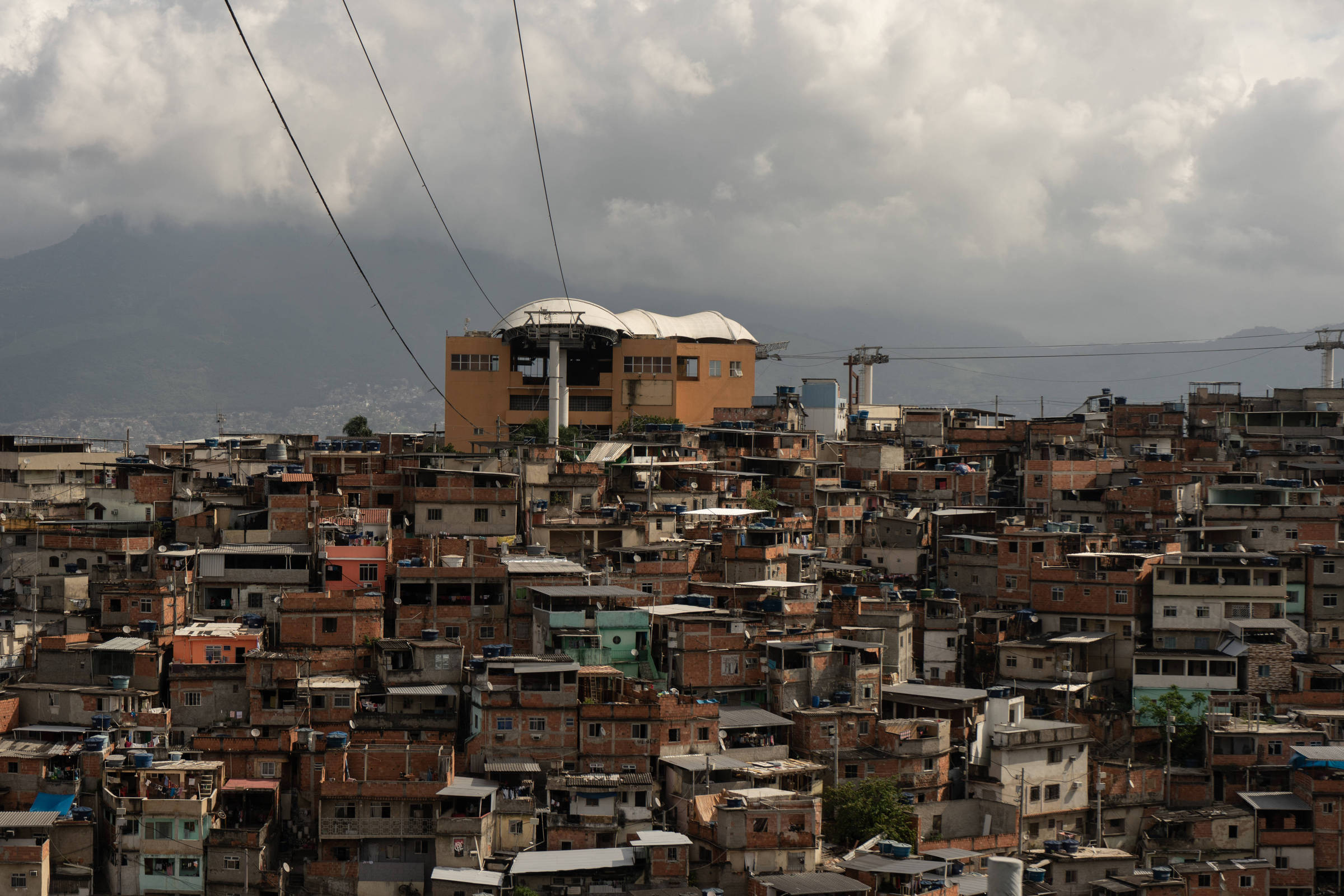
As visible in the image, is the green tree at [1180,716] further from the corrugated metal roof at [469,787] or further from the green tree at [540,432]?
the green tree at [540,432]

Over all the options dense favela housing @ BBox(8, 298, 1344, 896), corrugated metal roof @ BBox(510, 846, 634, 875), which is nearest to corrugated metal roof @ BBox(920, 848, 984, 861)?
dense favela housing @ BBox(8, 298, 1344, 896)

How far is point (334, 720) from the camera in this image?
31203mm

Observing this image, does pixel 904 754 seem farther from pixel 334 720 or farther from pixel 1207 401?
pixel 1207 401

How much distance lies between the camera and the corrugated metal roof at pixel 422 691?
105 feet

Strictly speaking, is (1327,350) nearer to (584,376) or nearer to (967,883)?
(584,376)

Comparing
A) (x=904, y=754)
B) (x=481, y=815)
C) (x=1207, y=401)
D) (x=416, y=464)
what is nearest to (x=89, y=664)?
(x=481, y=815)

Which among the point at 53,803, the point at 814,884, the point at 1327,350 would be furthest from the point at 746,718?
the point at 1327,350

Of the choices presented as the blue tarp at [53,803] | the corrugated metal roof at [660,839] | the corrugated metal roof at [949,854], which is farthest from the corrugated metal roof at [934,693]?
the blue tarp at [53,803]

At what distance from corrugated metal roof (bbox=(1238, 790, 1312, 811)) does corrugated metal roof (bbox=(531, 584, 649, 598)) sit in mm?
13688

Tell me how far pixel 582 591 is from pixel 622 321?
41.2m

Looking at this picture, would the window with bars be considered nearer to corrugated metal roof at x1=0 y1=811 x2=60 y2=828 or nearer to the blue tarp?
the blue tarp

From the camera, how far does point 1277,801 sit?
32156 millimetres

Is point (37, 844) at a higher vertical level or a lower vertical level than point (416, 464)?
lower

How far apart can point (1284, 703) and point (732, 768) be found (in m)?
14.8
